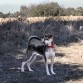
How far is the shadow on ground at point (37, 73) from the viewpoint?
1089 centimetres

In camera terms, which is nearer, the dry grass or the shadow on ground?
the shadow on ground

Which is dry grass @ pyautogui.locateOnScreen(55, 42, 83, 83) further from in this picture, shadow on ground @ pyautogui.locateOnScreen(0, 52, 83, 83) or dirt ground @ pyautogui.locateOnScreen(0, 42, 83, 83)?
shadow on ground @ pyautogui.locateOnScreen(0, 52, 83, 83)

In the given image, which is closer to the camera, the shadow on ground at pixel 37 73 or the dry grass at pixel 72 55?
the shadow on ground at pixel 37 73

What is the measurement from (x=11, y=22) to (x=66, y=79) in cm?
1039

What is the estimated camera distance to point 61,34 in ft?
70.4

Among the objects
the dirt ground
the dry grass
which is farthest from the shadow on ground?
the dry grass

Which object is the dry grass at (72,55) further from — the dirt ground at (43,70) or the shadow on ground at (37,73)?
the shadow on ground at (37,73)

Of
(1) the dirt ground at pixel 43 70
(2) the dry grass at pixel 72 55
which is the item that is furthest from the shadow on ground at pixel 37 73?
(2) the dry grass at pixel 72 55

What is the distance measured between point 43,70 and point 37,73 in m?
0.53

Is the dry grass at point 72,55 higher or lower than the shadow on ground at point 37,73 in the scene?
lower

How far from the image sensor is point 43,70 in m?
12.3

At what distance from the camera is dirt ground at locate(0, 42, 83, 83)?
10906 millimetres

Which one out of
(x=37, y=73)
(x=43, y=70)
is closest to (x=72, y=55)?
(x=43, y=70)

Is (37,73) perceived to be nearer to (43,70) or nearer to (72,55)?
(43,70)
